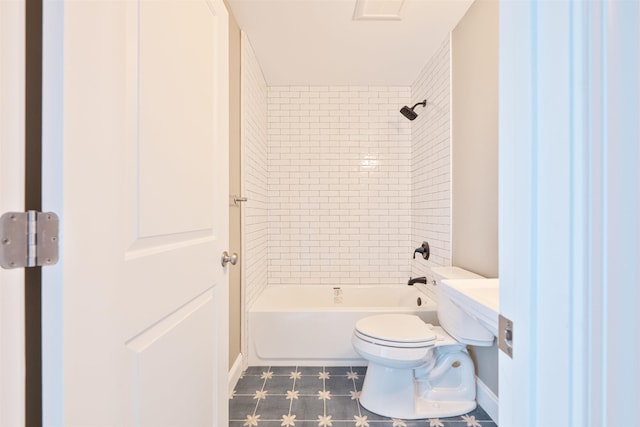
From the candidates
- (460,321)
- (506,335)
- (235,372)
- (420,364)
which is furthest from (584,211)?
(235,372)

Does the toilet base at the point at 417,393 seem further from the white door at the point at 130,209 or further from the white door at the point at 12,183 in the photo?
the white door at the point at 12,183

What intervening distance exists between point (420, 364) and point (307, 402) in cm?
70

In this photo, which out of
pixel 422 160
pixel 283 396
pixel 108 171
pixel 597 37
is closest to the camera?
pixel 597 37

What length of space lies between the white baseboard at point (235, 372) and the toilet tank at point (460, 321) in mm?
1329

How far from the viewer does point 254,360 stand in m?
2.43

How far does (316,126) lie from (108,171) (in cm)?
275

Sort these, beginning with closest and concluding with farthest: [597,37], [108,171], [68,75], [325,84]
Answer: [597,37]
[68,75]
[108,171]
[325,84]

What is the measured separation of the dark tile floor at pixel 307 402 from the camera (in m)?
1.77

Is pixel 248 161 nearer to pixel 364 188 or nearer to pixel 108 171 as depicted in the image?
pixel 364 188

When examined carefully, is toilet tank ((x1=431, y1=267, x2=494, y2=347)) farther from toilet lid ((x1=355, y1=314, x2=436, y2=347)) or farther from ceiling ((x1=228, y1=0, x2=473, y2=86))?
ceiling ((x1=228, y1=0, x2=473, y2=86))

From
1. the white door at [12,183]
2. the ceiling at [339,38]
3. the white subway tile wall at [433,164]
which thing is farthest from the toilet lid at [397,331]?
the ceiling at [339,38]

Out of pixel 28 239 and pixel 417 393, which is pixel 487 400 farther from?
pixel 28 239

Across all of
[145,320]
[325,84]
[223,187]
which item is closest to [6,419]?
[145,320]

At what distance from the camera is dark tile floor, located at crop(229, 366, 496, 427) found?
5.80 ft
